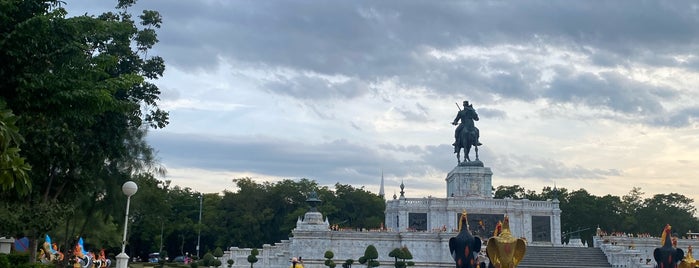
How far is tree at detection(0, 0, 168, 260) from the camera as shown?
14.7 meters

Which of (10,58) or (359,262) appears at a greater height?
(10,58)

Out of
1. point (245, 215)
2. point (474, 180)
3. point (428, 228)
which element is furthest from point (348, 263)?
point (245, 215)

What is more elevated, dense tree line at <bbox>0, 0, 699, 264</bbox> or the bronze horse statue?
the bronze horse statue

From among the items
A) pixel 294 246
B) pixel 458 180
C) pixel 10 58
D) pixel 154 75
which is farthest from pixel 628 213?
pixel 10 58

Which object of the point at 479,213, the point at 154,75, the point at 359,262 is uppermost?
the point at 154,75

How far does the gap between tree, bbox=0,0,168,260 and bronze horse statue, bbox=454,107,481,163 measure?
28325mm

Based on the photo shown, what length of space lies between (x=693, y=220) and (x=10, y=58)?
78.6 metres

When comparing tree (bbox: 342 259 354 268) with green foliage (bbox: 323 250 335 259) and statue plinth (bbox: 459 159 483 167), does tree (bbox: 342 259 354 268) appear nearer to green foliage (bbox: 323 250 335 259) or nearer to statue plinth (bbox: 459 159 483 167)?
green foliage (bbox: 323 250 335 259)

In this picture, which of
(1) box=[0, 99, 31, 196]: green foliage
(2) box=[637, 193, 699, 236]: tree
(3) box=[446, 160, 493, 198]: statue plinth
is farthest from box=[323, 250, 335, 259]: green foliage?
(2) box=[637, 193, 699, 236]: tree

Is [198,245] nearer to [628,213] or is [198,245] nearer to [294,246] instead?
[294,246]

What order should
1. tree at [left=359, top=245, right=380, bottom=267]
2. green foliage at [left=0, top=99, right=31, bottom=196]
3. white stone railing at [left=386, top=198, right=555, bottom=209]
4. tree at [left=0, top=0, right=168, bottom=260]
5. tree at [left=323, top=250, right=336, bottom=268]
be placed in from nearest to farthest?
green foliage at [left=0, top=99, right=31, bottom=196] < tree at [left=0, top=0, right=168, bottom=260] < tree at [left=323, top=250, right=336, bottom=268] < tree at [left=359, top=245, right=380, bottom=267] < white stone railing at [left=386, top=198, right=555, bottom=209]

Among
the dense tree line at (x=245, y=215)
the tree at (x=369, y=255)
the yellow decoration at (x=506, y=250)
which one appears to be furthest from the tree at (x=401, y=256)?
the yellow decoration at (x=506, y=250)

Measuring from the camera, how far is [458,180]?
59500 millimetres

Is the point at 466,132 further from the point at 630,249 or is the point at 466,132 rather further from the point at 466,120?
the point at 630,249
